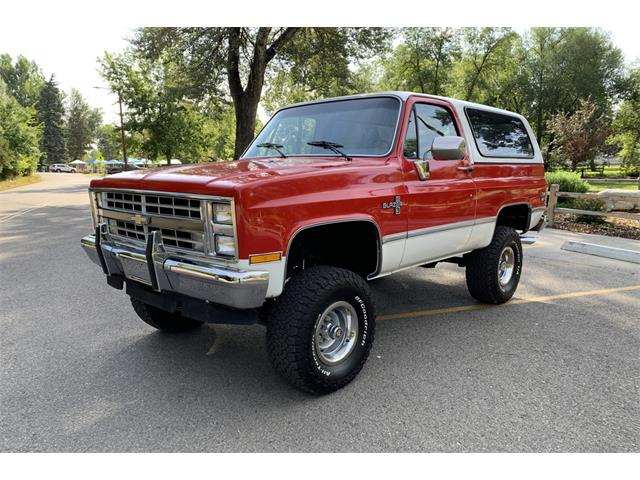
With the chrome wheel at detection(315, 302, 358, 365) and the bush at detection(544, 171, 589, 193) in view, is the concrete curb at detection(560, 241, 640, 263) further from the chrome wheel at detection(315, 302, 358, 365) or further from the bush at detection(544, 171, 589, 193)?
the chrome wheel at detection(315, 302, 358, 365)

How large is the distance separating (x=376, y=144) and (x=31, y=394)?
323 cm

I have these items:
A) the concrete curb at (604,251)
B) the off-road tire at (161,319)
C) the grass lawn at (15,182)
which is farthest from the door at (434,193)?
the grass lawn at (15,182)

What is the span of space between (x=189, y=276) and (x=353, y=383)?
149 cm

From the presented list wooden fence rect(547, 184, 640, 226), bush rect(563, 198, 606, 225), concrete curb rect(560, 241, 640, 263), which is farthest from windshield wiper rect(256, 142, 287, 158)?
bush rect(563, 198, 606, 225)

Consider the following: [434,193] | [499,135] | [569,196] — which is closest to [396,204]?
[434,193]

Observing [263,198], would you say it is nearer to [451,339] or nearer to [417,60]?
[451,339]

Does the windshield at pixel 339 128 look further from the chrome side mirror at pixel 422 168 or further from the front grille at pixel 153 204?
the front grille at pixel 153 204

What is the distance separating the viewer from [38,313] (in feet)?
16.0

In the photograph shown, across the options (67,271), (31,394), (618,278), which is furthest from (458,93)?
(31,394)

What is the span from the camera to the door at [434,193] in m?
3.88

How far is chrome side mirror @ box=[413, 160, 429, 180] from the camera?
3.86 m

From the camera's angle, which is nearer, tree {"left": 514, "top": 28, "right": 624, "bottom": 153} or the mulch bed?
the mulch bed

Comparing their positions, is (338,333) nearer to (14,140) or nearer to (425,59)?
(425,59)

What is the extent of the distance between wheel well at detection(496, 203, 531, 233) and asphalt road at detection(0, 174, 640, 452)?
89 centimetres
